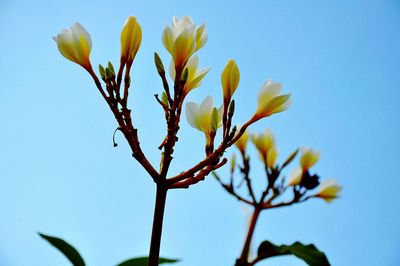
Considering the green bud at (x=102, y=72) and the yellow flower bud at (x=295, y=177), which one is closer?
the green bud at (x=102, y=72)

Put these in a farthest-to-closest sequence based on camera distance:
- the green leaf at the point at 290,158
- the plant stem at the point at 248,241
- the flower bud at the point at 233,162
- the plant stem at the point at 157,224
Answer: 1. the flower bud at the point at 233,162
2. the green leaf at the point at 290,158
3. the plant stem at the point at 248,241
4. the plant stem at the point at 157,224

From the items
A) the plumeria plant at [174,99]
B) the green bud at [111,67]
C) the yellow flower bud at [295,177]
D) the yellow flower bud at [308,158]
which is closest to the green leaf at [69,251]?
the plumeria plant at [174,99]

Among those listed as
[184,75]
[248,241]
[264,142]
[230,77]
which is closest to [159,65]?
[184,75]

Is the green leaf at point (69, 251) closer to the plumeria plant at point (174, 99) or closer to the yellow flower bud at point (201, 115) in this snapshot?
the plumeria plant at point (174, 99)

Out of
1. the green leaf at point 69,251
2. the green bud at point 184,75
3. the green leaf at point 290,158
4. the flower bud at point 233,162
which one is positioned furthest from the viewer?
the flower bud at point 233,162

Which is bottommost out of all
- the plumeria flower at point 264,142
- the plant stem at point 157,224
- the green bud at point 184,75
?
the plant stem at point 157,224

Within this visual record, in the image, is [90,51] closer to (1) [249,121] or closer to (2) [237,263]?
(1) [249,121]
